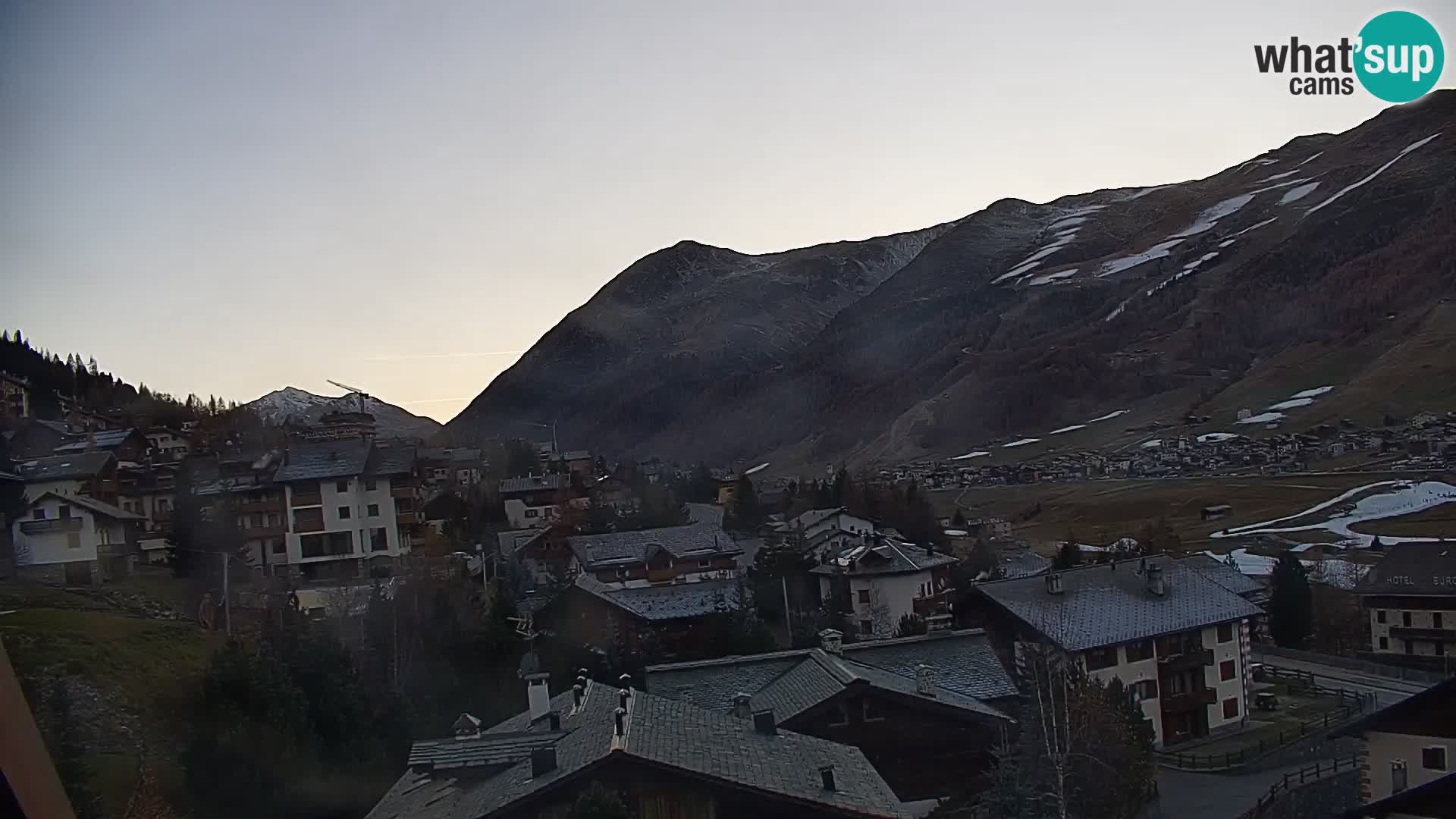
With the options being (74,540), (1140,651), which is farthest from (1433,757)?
(74,540)

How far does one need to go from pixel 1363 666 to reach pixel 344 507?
30.8 feet

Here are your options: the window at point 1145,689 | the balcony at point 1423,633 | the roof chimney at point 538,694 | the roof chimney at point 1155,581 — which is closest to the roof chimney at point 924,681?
the roof chimney at point 538,694

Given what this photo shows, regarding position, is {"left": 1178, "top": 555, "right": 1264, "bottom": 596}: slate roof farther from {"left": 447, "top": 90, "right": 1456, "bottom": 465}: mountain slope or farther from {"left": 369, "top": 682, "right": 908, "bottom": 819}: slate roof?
{"left": 447, "top": 90, "right": 1456, "bottom": 465}: mountain slope

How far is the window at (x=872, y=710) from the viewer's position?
6418mm

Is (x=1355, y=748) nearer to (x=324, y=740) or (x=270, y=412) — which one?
(x=324, y=740)

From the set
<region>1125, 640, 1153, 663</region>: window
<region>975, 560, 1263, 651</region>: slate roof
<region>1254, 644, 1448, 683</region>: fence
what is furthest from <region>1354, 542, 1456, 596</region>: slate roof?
<region>1125, 640, 1153, 663</region>: window

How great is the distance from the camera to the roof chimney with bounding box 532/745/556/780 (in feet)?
13.4

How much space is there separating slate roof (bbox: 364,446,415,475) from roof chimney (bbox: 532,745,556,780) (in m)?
7.48

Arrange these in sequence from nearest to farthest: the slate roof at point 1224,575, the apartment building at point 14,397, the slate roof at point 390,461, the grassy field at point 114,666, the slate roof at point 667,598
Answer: the grassy field at point 114,666
the apartment building at point 14,397
the slate roof at point 667,598
the slate roof at point 390,461
the slate roof at point 1224,575

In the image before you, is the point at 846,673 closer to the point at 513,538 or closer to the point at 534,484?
the point at 513,538

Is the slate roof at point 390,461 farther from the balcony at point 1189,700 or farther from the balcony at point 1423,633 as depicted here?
the balcony at point 1423,633

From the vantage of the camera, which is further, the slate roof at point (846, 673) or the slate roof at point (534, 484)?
the slate roof at point (534, 484)

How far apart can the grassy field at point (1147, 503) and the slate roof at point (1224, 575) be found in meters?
2.72

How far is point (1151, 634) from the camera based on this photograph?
10.4 m
